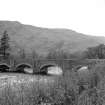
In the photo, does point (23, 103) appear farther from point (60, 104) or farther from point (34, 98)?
point (60, 104)

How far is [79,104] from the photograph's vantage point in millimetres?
3916

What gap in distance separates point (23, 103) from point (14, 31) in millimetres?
201805

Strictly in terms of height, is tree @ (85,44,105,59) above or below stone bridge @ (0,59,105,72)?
above

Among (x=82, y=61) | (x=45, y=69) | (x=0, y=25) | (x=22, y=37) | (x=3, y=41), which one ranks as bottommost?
(x=45, y=69)

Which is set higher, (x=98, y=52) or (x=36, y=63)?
(x=98, y=52)

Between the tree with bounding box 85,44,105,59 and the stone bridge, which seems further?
the tree with bounding box 85,44,105,59

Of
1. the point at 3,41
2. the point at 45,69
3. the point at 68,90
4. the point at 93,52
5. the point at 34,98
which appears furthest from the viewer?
the point at 3,41

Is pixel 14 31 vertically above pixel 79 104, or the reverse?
→ pixel 14 31

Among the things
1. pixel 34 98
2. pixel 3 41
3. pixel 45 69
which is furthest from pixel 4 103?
pixel 3 41

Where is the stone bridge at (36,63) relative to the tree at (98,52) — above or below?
below

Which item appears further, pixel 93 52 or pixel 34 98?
pixel 93 52

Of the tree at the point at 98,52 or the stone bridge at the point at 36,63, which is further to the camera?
the tree at the point at 98,52

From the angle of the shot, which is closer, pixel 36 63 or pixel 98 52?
pixel 36 63

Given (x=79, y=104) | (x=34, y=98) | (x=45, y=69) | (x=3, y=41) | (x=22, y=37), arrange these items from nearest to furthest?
(x=79, y=104), (x=34, y=98), (x=45, y=69), (x=3, y=41), (x=22, y=37)
